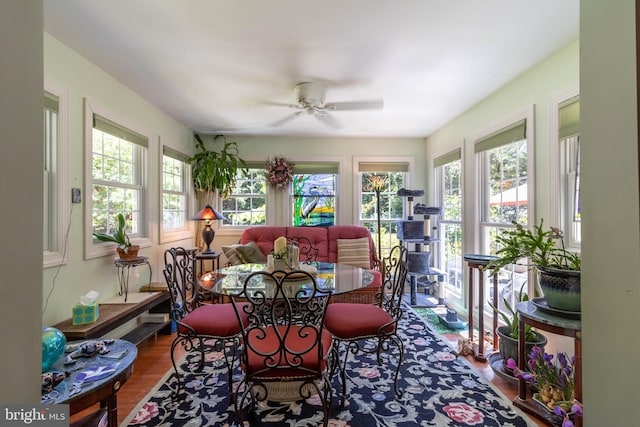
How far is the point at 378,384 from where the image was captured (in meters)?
2.17

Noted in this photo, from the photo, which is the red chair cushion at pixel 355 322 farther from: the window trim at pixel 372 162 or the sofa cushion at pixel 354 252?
the window trim at pixel 372 162

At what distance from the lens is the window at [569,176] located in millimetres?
2160

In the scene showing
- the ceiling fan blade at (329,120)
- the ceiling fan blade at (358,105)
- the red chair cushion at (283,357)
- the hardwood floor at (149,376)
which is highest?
the ceiling fan blade at (329,120)

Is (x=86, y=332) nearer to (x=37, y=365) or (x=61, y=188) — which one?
(x=61, y=188)

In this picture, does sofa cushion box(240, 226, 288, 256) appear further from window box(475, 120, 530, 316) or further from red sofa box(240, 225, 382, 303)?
window box(475, 120, 530, 316)

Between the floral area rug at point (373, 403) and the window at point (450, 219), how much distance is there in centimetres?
182

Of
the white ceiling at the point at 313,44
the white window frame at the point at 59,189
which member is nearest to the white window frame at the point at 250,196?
the white ceiling at the point at 313,44

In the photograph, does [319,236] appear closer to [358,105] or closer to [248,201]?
[248,201]

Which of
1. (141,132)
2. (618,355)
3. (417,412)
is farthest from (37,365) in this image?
(141,132)

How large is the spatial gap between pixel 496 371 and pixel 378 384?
0.90 meters

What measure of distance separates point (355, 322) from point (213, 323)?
0.95 metres

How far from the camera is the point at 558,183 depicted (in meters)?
2.28

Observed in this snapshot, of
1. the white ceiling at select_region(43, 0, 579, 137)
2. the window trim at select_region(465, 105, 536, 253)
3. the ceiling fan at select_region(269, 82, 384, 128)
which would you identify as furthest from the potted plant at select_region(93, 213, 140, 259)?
the window trim at select_region(465, 105, 536, 253)

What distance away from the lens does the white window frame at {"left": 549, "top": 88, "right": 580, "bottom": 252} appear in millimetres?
2236
